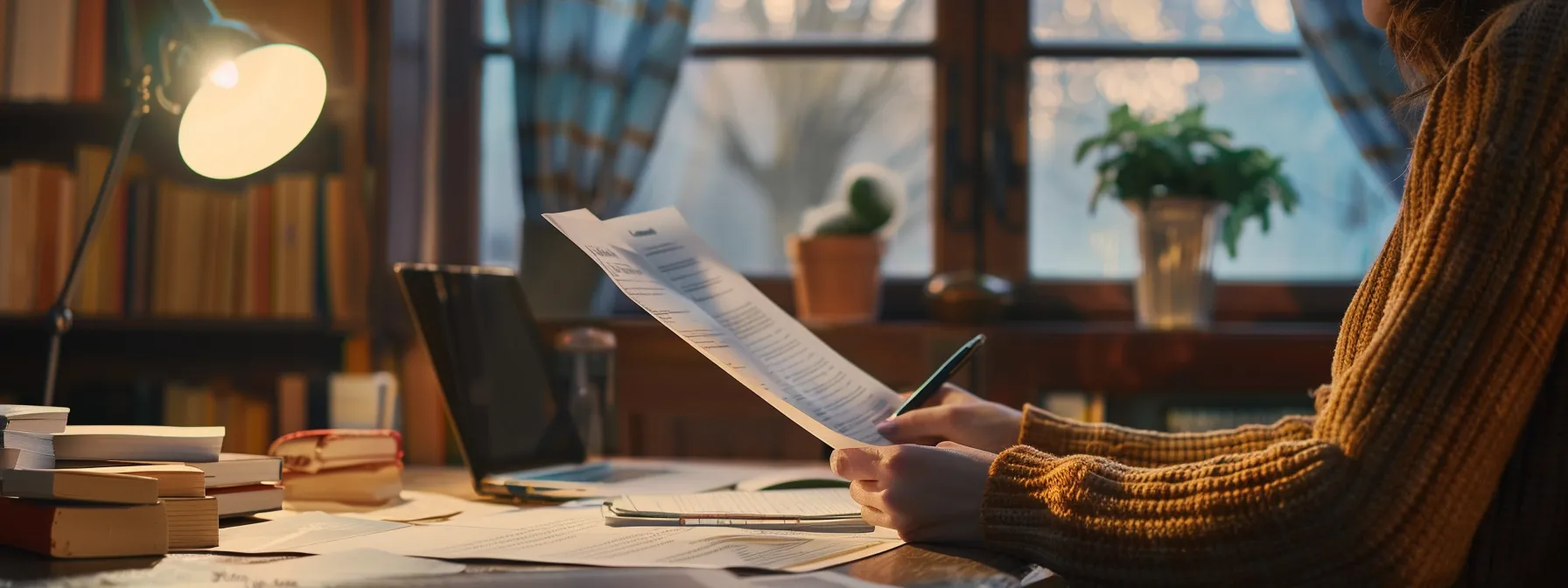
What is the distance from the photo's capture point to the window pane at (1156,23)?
256 centimetres

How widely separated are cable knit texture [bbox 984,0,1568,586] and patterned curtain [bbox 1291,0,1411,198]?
183 centimetres

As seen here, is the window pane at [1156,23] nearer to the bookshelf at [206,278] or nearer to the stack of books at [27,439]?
the bookshelf at [206,278]

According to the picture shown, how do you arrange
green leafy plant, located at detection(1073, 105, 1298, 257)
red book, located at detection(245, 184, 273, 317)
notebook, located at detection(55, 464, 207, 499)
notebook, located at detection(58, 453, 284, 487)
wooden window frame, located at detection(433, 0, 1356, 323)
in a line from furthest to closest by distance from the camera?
wooden window frame, located at detection(433, 0, 1356, 323)
red book, located at detection(245, 184, 273, 317)
green leafy plant, located at detection(1073, 105, 1298, 257)
notebook, located at detection(58, 453, 284, 487)
notebook, located at detection(55, 464, 207, 499)

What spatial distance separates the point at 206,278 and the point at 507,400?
1461 millimetres

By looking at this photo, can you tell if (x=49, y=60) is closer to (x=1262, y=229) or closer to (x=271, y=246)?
(x=271, y=246)

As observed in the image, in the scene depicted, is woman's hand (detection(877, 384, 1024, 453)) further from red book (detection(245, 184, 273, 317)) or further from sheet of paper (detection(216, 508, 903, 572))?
red book (detection(245, 184, 273, 317))

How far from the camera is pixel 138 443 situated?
0.78 meters

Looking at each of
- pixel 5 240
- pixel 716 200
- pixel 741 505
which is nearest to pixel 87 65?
pixel 5 240

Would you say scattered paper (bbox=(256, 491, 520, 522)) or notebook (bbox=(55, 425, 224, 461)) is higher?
notebook (bbox=(55, 425, 224, 461))

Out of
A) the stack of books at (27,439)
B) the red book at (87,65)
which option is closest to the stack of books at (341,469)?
the stack of books at (27,439)

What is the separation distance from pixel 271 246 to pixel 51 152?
2.39 ft

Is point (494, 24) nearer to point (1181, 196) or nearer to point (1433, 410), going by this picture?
point (1181, 196)

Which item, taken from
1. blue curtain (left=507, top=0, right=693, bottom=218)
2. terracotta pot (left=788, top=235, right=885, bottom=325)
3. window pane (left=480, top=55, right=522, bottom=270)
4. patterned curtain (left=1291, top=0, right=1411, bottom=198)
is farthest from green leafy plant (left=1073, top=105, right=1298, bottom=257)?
window pane (left=480, top=55, right=522, bottom=270)

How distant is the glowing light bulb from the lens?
1.00 meters
